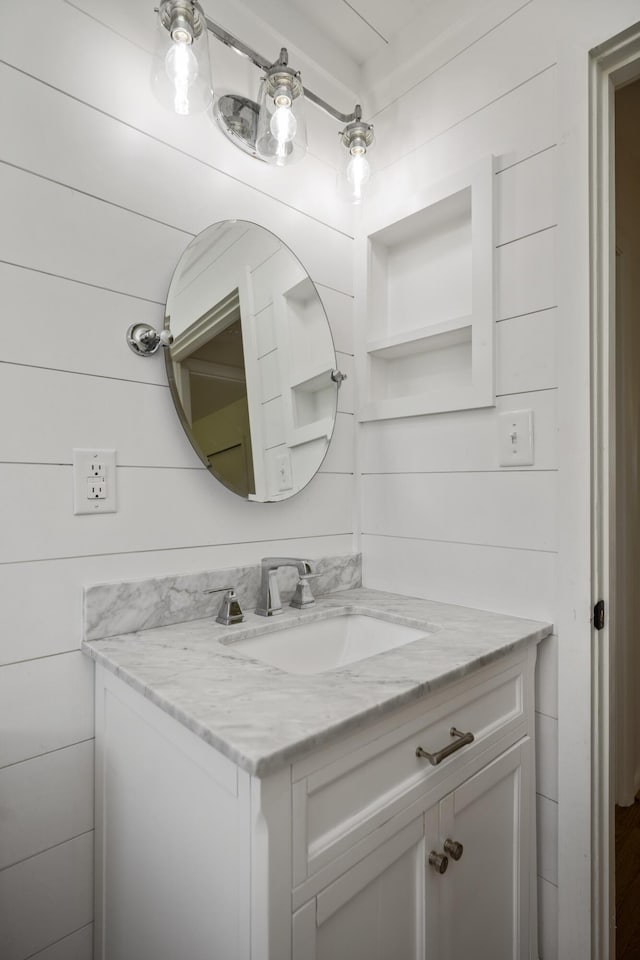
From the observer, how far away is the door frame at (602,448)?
3.29 feet

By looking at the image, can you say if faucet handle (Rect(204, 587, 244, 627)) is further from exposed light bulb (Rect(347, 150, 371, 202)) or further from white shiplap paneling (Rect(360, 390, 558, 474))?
exposed light bulb (Rect(347, 150, 371, 202))

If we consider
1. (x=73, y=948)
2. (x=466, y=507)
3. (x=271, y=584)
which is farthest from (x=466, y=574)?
(x=73, y=948)

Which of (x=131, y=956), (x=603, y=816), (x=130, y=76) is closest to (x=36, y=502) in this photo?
(x=131, y=956)

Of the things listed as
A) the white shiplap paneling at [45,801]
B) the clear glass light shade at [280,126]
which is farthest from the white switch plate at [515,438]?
the white shiplap paneling at [45,801]

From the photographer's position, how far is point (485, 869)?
920 millimetres

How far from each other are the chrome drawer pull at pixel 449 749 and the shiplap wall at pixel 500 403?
335 millimetres

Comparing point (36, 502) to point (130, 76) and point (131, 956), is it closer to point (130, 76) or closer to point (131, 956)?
point (131, 956)

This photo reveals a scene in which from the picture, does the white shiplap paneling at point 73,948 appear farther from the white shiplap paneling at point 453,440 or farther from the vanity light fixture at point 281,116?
the vanity light fixture at point 281,116

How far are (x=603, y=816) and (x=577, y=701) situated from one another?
232 mm

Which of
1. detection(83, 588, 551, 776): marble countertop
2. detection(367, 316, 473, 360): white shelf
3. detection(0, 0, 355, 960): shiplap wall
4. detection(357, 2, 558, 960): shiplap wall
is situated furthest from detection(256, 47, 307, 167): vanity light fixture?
detection(83, 588, 551, 776): marble countertop

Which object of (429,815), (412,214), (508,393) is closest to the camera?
(429,815)

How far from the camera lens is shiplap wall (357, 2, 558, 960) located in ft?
3.52

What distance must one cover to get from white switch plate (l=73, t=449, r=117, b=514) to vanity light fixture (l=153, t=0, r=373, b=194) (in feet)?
2.31

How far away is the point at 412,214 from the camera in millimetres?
1337
